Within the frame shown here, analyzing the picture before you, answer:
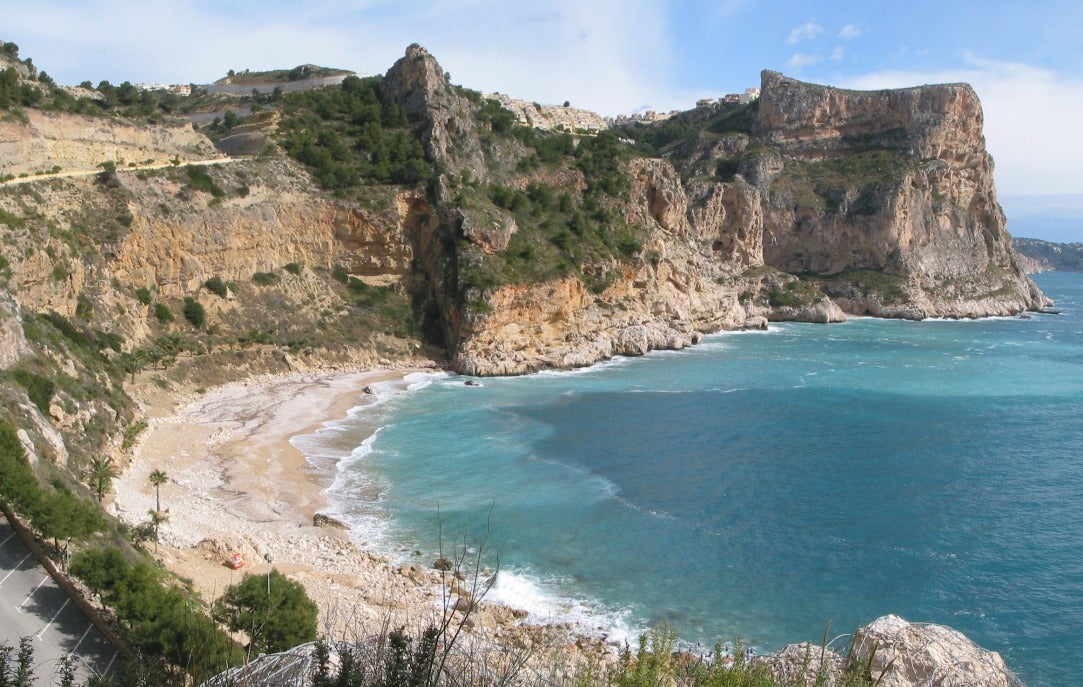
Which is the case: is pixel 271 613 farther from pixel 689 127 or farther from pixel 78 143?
pixel 689 127

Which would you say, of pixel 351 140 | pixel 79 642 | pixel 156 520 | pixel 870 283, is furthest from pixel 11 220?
pixel 870 283

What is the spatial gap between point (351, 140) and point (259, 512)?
39.9 m

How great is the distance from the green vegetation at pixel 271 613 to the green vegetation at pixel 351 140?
4135 centimetres

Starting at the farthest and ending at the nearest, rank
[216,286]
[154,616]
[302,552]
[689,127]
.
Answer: [689,127]
[216,286]
[302,552]
[154,616]

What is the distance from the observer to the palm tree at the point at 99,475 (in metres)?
22.8

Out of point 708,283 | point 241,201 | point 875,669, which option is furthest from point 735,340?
point 875,669

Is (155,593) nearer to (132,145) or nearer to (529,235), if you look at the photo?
(132,145)

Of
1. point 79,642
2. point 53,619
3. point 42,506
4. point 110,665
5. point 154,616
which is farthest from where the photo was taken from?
point 42,506

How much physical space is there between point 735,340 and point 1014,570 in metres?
50.5

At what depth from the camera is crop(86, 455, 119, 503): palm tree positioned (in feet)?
74.6

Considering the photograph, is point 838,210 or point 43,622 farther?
point 838,210

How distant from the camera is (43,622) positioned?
13297 millimetres

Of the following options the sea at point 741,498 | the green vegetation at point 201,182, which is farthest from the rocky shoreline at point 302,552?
the green vegetation at point 201,182

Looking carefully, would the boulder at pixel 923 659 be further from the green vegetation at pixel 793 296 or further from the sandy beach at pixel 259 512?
the green vegetation at pixel 793 296
